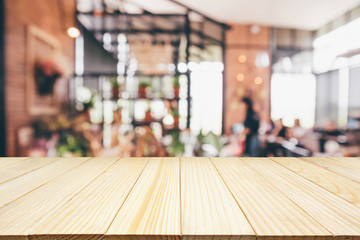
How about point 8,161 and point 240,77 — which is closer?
point 8,161

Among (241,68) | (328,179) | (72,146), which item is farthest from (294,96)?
(328,179)

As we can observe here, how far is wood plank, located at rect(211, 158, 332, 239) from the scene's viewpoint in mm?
459

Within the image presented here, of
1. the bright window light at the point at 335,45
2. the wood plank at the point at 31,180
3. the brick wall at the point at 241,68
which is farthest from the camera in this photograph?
the brick wall at the point at 241,68

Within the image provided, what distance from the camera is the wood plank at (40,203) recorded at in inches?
18.9

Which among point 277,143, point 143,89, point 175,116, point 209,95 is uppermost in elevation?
point 209,95

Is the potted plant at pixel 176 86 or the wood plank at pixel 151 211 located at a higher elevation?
the potted plant at pixel 176 86

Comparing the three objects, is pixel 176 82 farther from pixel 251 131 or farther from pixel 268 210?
pixel 268 210

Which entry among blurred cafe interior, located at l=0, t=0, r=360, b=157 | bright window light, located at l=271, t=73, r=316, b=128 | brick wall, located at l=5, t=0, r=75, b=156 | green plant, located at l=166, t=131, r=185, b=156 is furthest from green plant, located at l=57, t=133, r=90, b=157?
bright window light, located at l=271, t=73, r=316, b=128

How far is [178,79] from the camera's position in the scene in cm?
329

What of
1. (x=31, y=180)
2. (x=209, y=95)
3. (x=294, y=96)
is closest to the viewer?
(x=31, y=180)

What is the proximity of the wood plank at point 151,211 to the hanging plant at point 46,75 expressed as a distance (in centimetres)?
299

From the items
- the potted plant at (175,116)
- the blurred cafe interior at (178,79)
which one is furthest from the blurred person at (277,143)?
the potted plant at (175,116)

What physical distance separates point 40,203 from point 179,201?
1.06ft

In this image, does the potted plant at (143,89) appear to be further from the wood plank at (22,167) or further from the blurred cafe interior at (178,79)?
the wood plank at (22,167)
